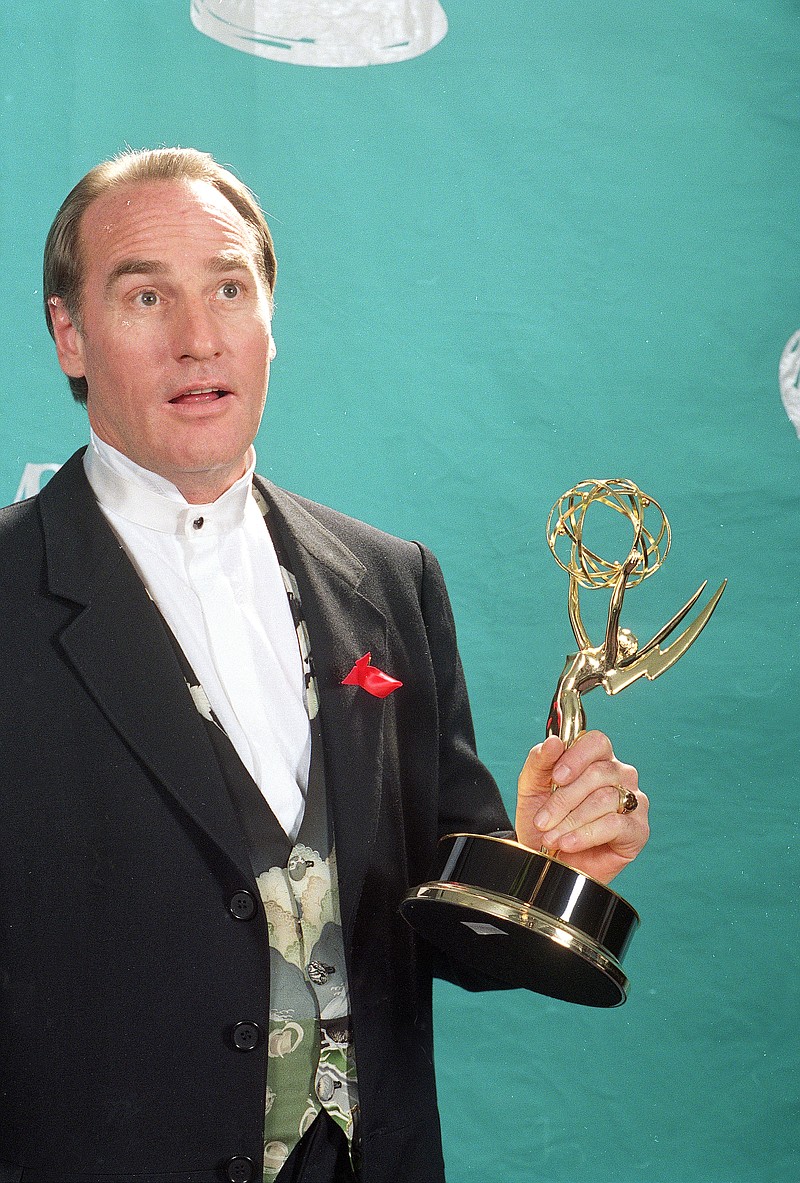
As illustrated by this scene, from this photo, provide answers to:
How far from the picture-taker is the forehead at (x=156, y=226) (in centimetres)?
162

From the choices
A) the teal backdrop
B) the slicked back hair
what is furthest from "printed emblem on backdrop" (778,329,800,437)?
the slicked back hair

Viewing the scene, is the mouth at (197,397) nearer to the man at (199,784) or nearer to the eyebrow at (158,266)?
the man at (199,784)

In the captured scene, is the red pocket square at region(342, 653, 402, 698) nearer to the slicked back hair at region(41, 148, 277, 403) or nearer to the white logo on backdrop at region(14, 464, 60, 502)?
the slicked back hair at region(41, 148, 277, 403)

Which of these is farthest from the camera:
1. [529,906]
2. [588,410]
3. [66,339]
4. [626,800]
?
[588,410]

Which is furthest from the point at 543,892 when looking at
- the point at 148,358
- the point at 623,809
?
the point at 148,358

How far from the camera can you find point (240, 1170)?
1424mm

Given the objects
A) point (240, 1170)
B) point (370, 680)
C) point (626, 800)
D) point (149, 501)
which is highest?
point (149, 501)

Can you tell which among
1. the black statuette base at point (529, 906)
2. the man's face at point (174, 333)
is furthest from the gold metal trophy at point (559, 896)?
the man's face at point (174, 333)

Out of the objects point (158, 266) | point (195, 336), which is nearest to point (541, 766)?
point (195, 336)

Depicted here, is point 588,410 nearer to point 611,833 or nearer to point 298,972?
point 611,833

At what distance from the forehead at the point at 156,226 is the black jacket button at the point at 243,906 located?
0.74m

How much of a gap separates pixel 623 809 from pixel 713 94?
1.51m

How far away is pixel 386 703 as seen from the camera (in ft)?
5.44

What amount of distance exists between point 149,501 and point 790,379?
1.35 metres
